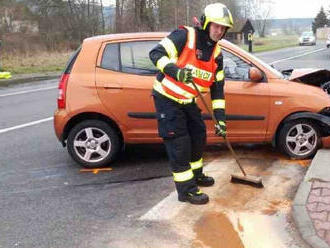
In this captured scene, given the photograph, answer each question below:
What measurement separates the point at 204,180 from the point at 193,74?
4.01 feet

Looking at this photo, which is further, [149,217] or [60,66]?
[60,66]

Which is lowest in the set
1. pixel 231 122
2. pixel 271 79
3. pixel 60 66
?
pixel 60 66

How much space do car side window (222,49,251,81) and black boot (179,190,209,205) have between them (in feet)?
5.89

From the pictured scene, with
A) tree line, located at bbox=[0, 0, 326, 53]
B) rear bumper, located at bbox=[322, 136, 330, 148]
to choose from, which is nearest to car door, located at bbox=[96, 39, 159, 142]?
rear bumper, located at bbox=[322, 136, 330, 148]

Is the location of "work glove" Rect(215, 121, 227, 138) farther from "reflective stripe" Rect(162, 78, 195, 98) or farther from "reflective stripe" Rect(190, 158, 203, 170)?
"reflective stripe" Rect(162, 78, 195, 98)

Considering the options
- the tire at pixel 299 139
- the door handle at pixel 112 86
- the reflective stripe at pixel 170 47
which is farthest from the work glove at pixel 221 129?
the door handle at pixel 112 86

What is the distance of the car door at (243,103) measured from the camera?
20.0 ft

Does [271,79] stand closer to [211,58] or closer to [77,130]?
[211,58]

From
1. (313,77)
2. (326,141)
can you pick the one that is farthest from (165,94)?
(313,77)

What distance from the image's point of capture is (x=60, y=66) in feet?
84.9

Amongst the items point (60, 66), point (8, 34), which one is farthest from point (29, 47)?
point (60, 66)

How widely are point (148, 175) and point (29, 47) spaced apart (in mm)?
32156

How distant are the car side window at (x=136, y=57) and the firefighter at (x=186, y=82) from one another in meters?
1.33

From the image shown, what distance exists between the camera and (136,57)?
20.6 ft
